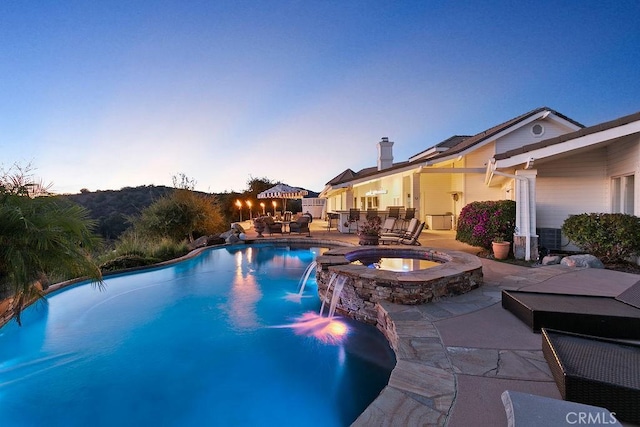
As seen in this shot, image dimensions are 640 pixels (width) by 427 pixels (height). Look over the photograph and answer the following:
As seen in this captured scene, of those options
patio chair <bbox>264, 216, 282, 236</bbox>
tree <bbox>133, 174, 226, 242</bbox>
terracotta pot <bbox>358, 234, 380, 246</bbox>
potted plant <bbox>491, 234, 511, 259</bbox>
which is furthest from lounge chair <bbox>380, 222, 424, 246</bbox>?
tree <bbox>133, 174, 226, 242</bbox>

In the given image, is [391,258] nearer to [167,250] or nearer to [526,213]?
[526,213]

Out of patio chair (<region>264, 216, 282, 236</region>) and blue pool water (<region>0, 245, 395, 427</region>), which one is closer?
blue pool water (<region>0, 245, 395, 427</region>)


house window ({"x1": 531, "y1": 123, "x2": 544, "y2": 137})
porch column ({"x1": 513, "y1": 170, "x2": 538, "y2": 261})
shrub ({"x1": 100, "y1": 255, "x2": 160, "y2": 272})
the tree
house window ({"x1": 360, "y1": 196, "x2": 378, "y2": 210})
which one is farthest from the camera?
house window ({"x1": 360, "y1": 196, "x2": 378, "y2": 210})

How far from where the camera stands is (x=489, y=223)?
8.56 m

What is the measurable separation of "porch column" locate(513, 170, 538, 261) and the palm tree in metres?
9.00

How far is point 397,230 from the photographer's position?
37.1 ft

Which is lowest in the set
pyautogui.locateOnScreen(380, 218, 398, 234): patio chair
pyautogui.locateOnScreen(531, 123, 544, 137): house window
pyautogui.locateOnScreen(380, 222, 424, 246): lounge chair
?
pyautogui.locateOnScreen(380, 222, 424, 246): lounge chair

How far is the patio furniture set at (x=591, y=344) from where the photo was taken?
77.6 inches

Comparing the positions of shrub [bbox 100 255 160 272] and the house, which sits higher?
the house

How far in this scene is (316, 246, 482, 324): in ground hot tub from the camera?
4562mm

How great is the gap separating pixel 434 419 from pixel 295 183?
148 ft

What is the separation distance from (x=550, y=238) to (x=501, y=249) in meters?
1.91

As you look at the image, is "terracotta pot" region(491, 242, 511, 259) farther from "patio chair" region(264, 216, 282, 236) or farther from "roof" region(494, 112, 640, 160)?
"patio chair" region(264, 216, 282, 236)

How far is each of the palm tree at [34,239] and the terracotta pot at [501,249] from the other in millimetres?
8601
